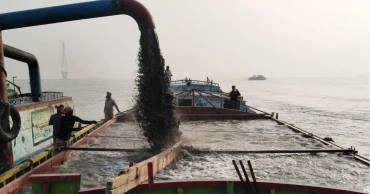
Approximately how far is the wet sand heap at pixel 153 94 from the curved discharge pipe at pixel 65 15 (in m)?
0.56

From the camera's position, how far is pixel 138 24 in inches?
360

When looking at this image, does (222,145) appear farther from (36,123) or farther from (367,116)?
(367,116)

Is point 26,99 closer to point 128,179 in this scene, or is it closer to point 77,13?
Result: point 77,13

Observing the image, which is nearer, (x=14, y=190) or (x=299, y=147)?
(x=14, y=190)

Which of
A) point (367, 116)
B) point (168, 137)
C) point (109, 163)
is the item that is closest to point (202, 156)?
point (168, 137)

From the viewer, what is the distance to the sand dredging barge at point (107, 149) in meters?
4.85

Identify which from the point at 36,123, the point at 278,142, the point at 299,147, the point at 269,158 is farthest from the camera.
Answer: the point at 36,123

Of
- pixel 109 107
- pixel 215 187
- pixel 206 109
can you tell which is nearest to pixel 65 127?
pixel 215 187

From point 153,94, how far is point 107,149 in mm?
2092

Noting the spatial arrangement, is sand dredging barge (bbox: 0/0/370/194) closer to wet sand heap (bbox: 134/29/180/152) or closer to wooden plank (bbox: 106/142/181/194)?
wooden plank (bbox: 106/142/181/194)

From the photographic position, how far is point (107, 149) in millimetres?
8758

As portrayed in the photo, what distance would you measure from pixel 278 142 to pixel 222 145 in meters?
2.23

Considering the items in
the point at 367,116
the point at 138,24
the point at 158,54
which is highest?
the point at 138,24

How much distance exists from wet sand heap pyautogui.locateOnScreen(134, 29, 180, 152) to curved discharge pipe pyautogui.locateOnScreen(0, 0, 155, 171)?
56 centimetres
